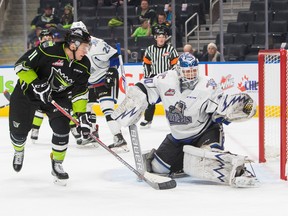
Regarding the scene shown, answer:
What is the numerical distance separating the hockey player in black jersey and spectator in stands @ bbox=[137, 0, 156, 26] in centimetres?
516

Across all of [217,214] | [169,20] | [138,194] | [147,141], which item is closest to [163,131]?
[147,141]

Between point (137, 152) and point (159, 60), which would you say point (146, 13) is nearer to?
point (159, 60)

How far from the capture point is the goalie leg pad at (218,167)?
4.86 metres

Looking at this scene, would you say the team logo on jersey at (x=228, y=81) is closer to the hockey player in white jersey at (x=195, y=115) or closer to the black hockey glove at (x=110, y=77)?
the black hockey glove at (x=110, y=77)

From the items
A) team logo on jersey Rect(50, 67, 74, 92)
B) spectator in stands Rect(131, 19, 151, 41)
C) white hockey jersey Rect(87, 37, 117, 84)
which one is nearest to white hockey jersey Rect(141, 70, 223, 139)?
team logo on jersey Rect(50, 67, 74, 92)

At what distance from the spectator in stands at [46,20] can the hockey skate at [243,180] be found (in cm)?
592

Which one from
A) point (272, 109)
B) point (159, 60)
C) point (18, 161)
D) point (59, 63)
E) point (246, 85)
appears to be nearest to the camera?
point (59, 63)

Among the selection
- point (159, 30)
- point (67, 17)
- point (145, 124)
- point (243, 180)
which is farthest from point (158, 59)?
point (243, 180)

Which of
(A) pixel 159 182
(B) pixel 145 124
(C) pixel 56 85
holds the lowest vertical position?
(B) pixel 145 124

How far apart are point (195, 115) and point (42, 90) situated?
98 cm

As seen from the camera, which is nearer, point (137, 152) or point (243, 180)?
point (243, 180)

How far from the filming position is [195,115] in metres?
5.10

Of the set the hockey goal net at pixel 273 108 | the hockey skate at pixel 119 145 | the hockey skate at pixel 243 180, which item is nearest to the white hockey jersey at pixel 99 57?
the hockey skate at pixel 119 145

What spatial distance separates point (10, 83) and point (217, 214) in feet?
19.8
